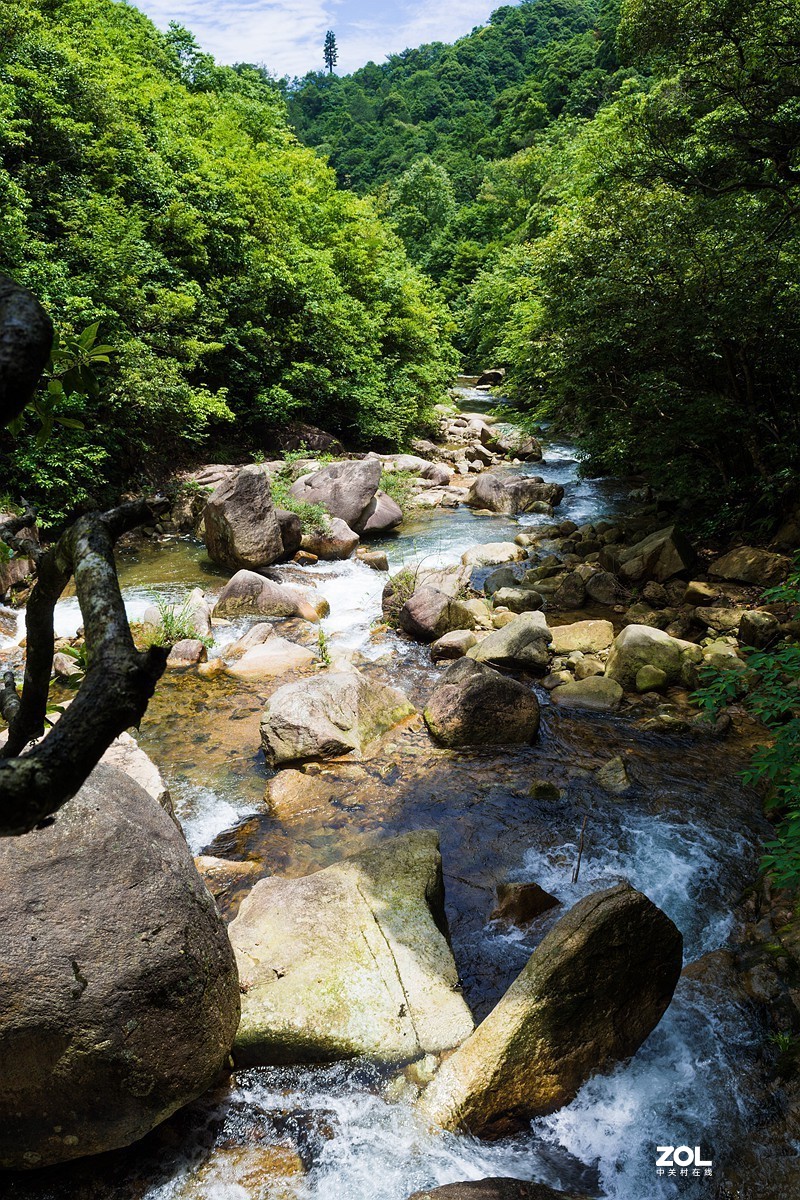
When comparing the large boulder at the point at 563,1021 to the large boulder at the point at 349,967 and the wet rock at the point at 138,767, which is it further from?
the wet rock at the point at 138,767

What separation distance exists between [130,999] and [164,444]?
14.9m

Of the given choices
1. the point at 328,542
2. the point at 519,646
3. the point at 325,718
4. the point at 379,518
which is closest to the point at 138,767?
the point at 325,718

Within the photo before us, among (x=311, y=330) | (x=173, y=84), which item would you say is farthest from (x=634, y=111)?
(x=173, y=84)

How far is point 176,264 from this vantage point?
1688 cm

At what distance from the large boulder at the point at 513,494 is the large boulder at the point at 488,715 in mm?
9583

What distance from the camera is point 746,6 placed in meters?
8.46

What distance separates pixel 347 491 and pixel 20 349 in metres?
13.5

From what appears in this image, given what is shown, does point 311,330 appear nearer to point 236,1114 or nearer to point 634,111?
point 634,111

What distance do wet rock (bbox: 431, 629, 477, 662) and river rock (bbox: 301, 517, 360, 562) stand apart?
A: 4.51m

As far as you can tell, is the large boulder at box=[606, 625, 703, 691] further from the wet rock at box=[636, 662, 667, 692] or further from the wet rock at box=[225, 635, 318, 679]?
the wet rock at box=[225, 635, 318, 679]

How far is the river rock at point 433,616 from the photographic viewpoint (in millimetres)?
9430

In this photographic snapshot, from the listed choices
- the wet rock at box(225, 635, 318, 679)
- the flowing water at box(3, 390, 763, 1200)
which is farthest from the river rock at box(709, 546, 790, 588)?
the wet rock at box(225, 635, 318, 679)

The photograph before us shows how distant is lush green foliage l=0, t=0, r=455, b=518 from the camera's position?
13547 millimetres

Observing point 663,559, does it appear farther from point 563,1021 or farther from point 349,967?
point 349,967
